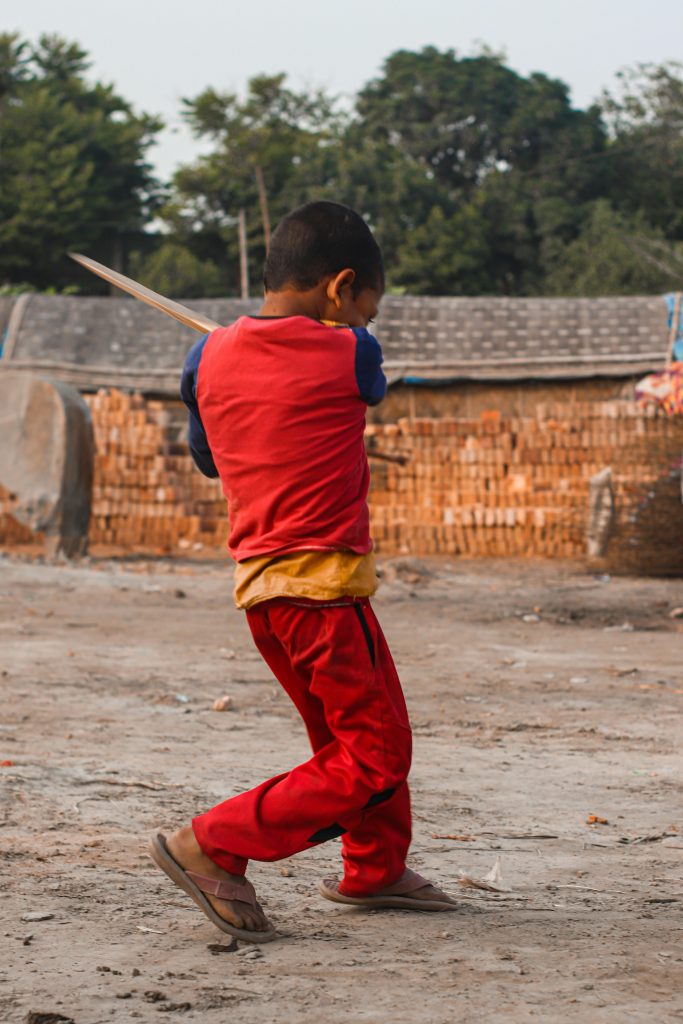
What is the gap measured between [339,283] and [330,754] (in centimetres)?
91

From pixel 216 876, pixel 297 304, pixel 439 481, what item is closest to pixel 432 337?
pixel 439 481

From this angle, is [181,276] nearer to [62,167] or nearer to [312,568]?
[62,167]

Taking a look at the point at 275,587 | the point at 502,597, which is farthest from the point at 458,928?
the point at 502,597

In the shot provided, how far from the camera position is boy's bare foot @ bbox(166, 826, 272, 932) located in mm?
2381

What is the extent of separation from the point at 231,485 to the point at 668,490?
7.99 meters

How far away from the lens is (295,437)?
248cm

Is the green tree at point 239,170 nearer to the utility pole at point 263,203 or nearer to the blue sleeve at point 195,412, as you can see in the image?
the utility pole at point 263,203

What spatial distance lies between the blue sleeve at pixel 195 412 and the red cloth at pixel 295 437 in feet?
0.41

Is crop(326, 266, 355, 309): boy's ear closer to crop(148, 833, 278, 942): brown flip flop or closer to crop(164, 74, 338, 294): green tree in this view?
crop(148, 833, 278, 942): brown flip flop

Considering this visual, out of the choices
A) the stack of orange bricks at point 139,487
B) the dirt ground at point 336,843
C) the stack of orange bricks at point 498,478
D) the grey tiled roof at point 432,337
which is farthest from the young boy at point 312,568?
the grey tiled roof at point 432,337

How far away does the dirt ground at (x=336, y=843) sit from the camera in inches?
80.3

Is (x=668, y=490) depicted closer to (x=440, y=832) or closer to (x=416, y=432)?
(x=416, y=432)

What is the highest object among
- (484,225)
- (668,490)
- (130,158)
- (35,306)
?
(130,158)

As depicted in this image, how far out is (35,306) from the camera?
51.2 feet
